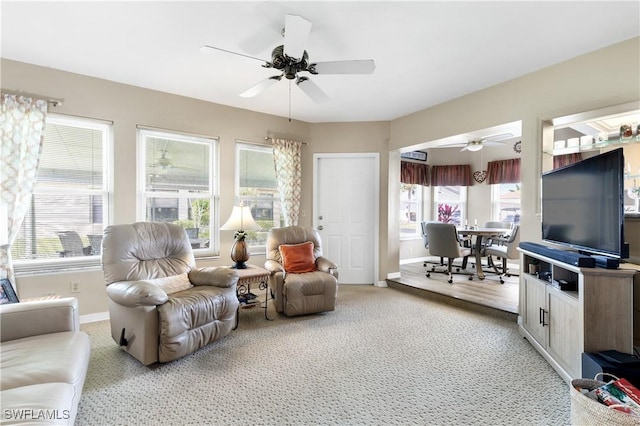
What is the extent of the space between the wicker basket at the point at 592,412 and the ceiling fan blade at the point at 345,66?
2.36 m

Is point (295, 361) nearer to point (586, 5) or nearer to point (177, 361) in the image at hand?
point (177, 361)

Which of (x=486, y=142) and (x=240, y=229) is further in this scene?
(x=486, y=142)

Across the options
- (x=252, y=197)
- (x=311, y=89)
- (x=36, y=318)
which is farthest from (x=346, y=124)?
(x=36, y=318)

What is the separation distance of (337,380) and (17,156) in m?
3.59

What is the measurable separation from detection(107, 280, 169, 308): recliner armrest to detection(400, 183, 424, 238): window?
217 inches

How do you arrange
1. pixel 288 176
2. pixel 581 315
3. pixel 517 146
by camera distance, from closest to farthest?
pixel 581 315, pixel 288 176, pixel 517 146

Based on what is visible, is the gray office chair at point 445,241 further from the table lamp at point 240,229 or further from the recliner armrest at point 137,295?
the recliner armrest at point 137,295

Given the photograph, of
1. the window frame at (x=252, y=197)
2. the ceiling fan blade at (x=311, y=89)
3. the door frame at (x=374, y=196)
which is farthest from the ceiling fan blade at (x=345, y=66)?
the door frame at (x=374, y=196)

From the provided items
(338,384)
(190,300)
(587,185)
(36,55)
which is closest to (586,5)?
(587,185)

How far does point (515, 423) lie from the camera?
1735mm

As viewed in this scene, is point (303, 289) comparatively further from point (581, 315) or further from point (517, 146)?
point (517, 146)

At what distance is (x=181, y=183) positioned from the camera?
3.97m

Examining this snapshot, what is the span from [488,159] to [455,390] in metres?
5.84

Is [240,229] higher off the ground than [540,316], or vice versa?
[240,229]
